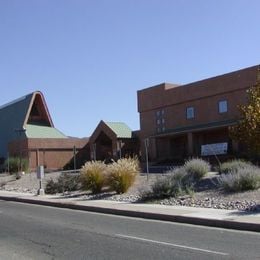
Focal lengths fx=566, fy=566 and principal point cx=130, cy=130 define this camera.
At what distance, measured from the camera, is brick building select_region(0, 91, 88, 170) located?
7194cm

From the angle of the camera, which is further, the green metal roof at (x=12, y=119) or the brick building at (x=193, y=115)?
the green metal roof at (x=12, y=119)

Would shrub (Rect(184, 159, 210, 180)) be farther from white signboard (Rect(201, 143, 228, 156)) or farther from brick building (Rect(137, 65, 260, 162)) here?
white signboard (Rect(201, 143, 228, 156))

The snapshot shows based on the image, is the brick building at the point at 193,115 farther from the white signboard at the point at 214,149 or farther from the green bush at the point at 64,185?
the green bush at the point at 64,185

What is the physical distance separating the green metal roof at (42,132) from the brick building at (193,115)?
56.9ft

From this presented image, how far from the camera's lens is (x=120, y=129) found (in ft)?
230

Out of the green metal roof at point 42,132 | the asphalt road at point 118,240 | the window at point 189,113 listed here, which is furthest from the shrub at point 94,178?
the green metal roof at point 42,132

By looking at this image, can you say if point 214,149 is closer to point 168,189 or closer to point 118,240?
point 168,189

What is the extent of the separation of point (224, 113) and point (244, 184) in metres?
31.4

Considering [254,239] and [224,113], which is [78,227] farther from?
[224,113]

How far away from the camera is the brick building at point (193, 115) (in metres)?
51.8

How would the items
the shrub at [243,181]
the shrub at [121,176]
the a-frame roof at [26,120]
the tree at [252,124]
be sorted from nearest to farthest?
1. the shrub at [243,181]
2. the shrub at [121,176]
3. the tree at [252,124]
4. the a-frame roof at [26,120]

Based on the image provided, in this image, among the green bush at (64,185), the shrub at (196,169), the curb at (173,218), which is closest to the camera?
the curb at (173,218)

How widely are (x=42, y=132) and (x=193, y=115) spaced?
2770cm

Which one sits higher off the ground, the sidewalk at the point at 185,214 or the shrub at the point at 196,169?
the shrub at the point at 196,169
